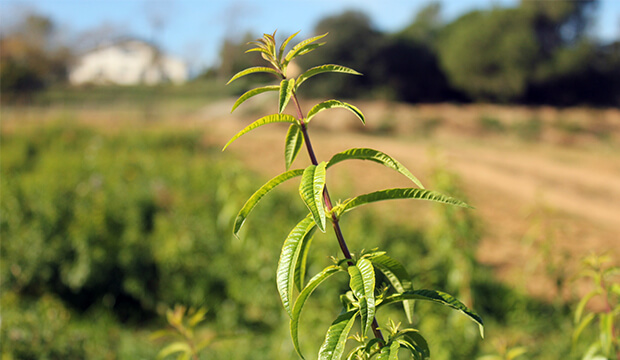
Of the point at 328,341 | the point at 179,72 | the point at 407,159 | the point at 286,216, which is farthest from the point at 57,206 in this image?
the point at 407,159

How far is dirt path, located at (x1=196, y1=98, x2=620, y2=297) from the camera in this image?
18.3 ft

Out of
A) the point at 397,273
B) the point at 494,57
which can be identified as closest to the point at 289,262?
the point at 397,273

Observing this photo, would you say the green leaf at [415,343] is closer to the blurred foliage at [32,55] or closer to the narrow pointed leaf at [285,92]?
the narrow pointed leaf at [285,92]

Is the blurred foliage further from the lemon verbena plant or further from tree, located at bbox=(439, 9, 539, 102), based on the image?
tree, located at bbox=(439, 9, 539, 102)

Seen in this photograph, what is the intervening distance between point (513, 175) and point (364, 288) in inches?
445

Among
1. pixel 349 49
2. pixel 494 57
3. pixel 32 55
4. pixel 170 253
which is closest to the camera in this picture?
pixel 170 253

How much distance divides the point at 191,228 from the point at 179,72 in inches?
153

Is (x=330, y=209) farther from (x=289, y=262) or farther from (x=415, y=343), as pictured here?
(x=415, y=343)

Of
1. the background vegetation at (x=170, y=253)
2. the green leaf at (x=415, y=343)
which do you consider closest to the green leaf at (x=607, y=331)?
the background vegetation at (x=170, y=253)

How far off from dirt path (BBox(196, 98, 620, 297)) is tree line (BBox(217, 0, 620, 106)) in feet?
6.80

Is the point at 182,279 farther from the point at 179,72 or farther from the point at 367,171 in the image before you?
the point at 367,171

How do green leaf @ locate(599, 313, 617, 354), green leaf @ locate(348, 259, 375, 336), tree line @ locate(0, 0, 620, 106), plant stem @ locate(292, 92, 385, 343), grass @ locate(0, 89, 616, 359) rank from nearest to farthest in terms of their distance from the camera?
green leaf @ locate(348, 259, 375, 336)
plant stem @ locate(292, 92, 385, 343)
green leaf @ locate(599, 313, 617, 354)
grass @ locate(0, 89, 616, 359)
tree line @ locate(0, 0, 620, 106)

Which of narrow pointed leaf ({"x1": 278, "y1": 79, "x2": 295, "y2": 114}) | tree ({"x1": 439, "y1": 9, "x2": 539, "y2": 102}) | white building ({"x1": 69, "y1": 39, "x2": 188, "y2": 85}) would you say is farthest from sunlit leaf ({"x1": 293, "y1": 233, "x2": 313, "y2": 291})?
tree ({"x1": 439, "y1": 9, "x2": 539, "y2": 102})

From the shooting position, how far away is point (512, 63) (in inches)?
869
